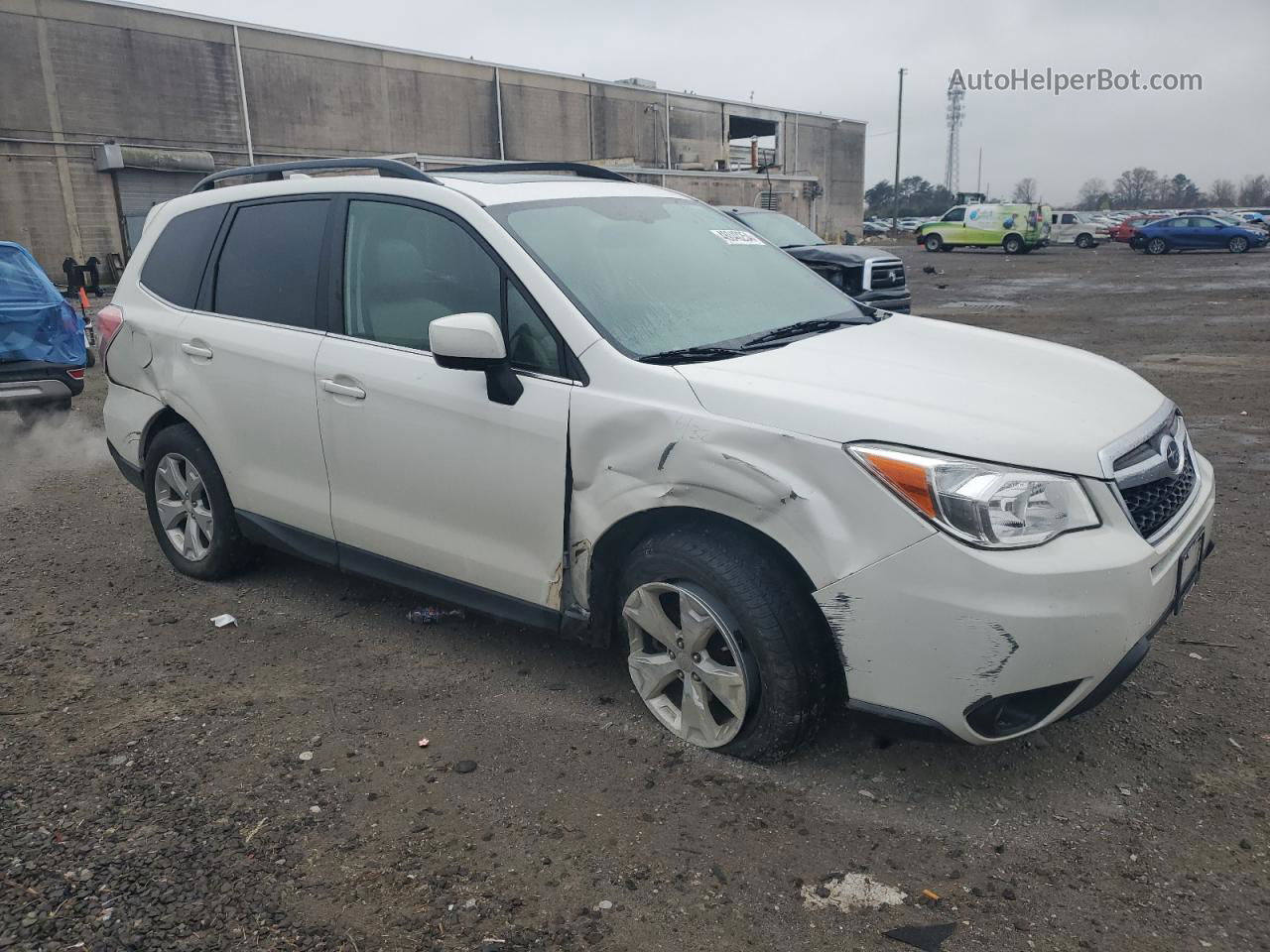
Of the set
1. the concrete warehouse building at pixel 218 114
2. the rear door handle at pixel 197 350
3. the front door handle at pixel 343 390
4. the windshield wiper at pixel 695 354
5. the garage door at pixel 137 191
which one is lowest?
the front door handle at pixel 343 390

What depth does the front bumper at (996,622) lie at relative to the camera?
261cm

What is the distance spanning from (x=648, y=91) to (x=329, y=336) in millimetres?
49174

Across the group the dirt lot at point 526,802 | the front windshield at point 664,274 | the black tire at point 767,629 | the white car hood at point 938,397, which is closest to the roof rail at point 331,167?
the front windshield at point 664,274

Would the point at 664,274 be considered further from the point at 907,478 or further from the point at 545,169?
the point at 907,478

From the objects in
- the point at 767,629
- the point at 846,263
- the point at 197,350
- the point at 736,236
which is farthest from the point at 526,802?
the point at 846,263

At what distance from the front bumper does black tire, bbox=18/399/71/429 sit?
829cm

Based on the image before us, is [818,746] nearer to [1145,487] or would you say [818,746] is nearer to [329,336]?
[1145,487]

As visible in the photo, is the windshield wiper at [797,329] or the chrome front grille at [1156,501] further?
the windshield wiper at [797,329]

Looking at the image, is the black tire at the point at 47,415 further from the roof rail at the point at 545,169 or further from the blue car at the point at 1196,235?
the blue car at the point at 1196,235

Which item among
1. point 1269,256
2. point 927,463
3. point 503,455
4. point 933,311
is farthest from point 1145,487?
point 1269,256

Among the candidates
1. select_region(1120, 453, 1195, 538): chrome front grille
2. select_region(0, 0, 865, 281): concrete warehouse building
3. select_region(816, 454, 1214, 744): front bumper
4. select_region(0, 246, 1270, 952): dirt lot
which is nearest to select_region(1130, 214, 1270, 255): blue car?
select_region(0, 0, 865, 281): concrete warehouse building

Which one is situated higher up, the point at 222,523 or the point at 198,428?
the point at 198,428

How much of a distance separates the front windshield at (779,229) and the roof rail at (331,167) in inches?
369

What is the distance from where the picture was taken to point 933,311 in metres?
17.8
